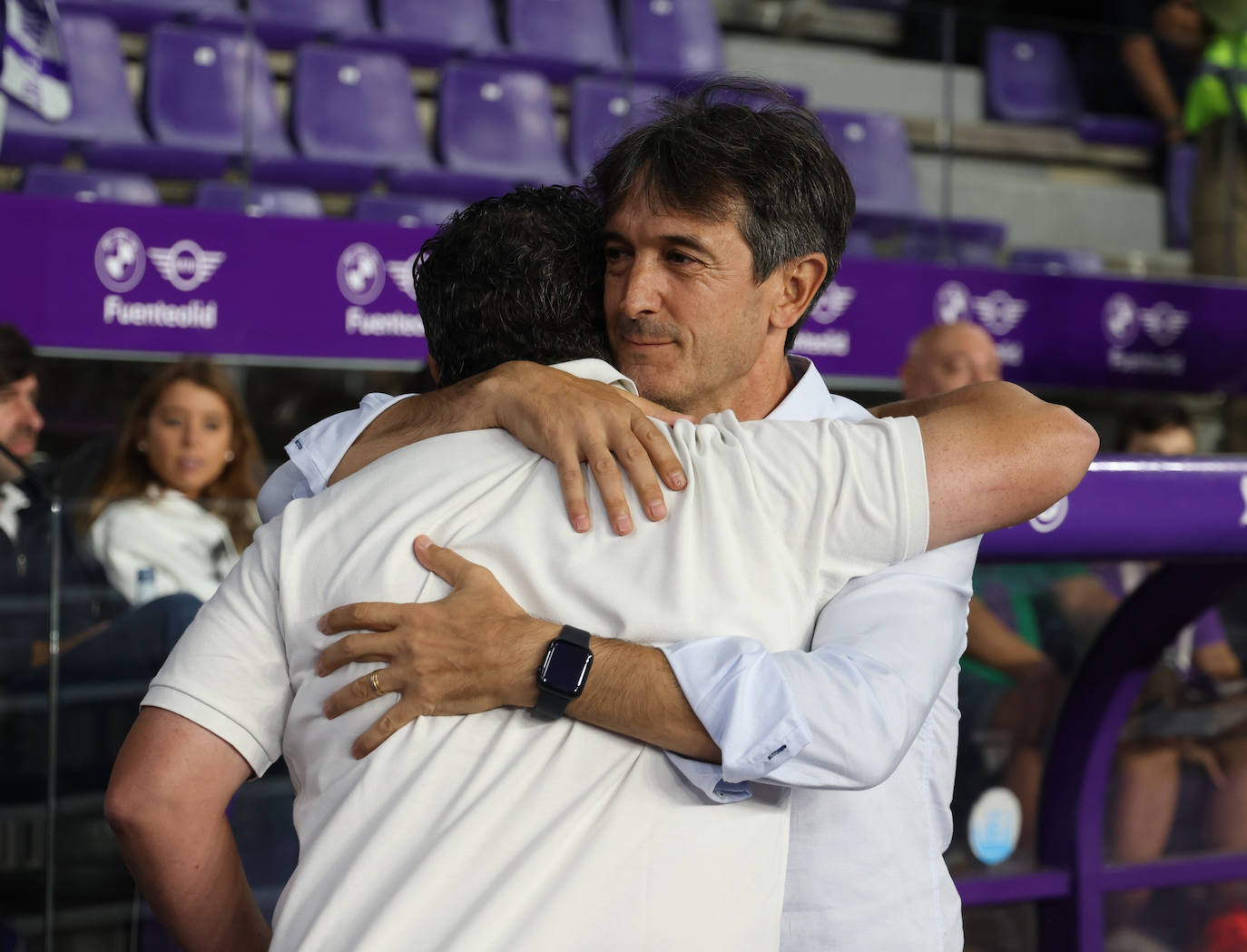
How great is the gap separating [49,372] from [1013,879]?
161 inches

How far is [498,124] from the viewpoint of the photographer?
636 centimetres

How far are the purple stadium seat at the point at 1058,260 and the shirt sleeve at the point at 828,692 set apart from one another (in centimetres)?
598

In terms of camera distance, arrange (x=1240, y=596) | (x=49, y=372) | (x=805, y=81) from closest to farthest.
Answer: (x=1240, y=596) < (x=49, y=372) < (x=805, y=81)

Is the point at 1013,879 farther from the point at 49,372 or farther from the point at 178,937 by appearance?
A: the point at 49,372

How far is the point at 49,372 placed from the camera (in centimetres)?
498

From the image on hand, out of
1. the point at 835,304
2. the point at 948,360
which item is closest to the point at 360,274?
the point at 835,304

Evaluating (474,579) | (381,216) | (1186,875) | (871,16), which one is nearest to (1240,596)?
(1186,875)

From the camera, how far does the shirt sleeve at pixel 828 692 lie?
1041 mm

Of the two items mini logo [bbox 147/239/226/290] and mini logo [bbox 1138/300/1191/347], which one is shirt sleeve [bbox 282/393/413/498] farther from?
mini logo [bbox 1138/300/1191/347]

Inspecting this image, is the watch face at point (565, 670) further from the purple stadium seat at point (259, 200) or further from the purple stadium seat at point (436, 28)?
the purple stadium seat at point (436, 28)

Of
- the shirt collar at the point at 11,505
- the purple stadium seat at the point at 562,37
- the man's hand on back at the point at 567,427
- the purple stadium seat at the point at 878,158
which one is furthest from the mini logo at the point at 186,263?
the man's hand on back at the point at 567,427

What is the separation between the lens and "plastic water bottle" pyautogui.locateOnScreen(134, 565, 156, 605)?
2.02m

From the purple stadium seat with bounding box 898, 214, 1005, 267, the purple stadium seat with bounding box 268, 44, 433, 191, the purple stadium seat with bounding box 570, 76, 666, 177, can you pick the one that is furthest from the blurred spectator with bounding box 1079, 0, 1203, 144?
the purple stadium seat with bounding box 268, 44, 433, 191

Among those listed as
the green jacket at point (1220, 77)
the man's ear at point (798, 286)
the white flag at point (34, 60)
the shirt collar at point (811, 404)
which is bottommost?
the shirt collar at point (811, 404)
